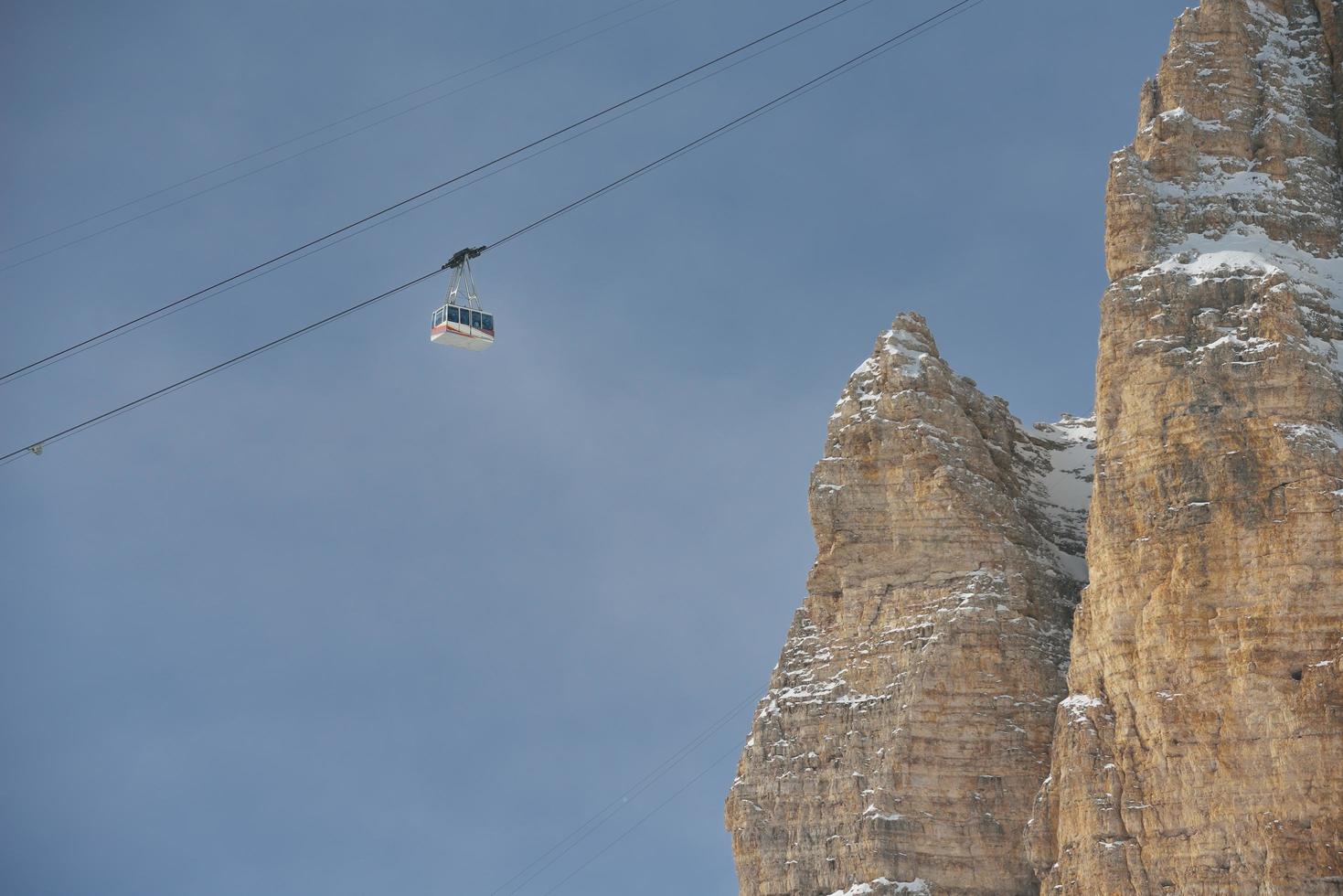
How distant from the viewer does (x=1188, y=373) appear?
102 meters

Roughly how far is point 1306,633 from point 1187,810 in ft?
26.7

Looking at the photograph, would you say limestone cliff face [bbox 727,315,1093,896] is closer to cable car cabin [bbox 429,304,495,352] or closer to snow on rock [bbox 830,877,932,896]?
snow on rock [bbox 830,877,932,896]

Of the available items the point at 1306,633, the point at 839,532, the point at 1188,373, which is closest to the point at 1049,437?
the point at 839,532

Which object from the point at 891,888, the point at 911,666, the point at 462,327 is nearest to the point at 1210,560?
the point at 911,666

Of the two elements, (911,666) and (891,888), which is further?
(911,666)

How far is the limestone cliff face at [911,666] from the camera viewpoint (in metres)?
107

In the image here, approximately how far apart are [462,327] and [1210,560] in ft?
102

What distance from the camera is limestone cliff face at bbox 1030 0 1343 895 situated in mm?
94375

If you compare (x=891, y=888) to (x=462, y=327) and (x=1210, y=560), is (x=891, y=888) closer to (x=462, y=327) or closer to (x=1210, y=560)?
(x=1210, y=560)

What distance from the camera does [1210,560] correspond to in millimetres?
98250

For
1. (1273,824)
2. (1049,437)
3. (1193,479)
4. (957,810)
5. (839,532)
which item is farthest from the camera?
(1049,437)

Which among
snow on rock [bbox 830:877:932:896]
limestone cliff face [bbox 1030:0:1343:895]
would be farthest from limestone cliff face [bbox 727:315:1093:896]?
limestone cliff face [bbox 1030:0:1343:895]

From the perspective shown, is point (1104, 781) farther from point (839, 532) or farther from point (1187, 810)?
point (839, 532)

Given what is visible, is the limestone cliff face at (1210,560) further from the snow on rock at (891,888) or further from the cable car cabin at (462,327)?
the cable car cabin at (462,327)
